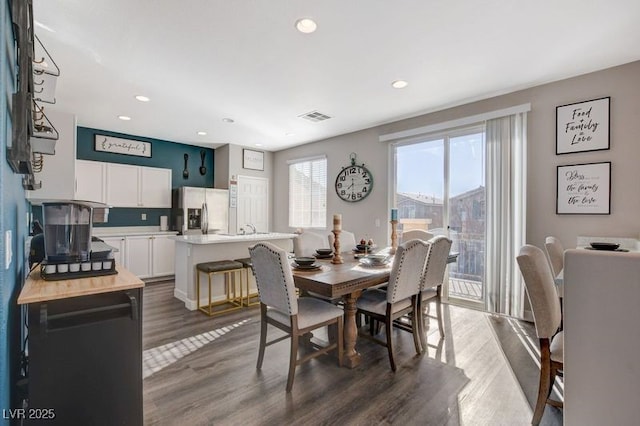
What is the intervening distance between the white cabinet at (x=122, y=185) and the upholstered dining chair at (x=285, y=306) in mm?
4441

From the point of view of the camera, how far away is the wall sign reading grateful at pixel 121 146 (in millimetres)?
5340

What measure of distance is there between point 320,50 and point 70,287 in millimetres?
2504

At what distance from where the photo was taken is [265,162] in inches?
275

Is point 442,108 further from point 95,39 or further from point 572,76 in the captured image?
point 95,39

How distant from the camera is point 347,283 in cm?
212

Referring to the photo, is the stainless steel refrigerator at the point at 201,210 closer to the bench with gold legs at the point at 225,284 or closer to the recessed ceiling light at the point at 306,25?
the bench with gold legs at the point at 225,284

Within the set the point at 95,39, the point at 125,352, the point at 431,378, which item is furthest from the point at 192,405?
the point at 95,39

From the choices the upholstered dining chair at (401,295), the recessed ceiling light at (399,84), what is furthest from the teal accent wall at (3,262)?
the recessed ceiling light at (399,84)

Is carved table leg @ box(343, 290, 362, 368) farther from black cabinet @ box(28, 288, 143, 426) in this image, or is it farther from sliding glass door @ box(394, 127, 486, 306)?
sliding glass door @ box(394, 127, 486, 306)

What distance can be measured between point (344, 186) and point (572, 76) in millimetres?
3343

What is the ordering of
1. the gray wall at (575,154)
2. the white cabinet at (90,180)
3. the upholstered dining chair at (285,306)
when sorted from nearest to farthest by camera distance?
the upholstered dining chair at (285,306)
the gray wall at (575,154)
the white cabinet at (90,180)

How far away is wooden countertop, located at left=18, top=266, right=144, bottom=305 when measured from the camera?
49.2 inches

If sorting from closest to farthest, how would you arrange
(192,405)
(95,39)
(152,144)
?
(192,405) → (95,39) → (152,144)

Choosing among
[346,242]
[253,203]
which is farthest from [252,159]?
[346,242]
